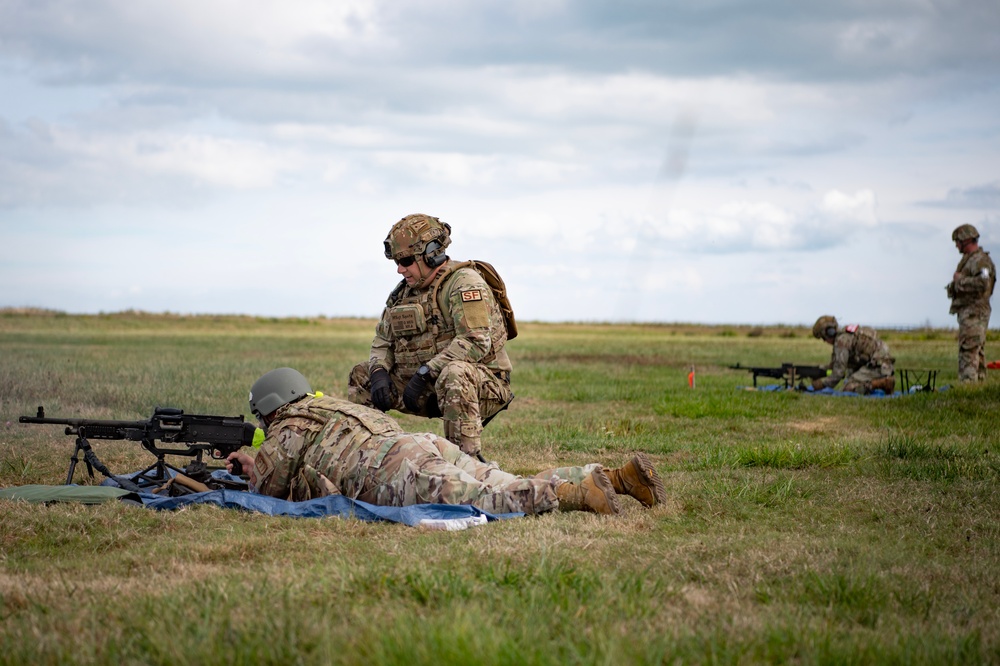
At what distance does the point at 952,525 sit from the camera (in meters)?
7.09

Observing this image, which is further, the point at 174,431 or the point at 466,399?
the point at 466,399

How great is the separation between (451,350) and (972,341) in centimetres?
1382

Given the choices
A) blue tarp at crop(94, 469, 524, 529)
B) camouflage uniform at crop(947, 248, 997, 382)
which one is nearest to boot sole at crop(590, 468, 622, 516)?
blue tarp at crop(94, 469, 524, 529)

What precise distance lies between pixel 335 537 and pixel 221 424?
6.74 ft

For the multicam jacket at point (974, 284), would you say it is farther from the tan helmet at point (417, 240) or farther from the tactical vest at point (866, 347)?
the tan helmet at point (417, 240)

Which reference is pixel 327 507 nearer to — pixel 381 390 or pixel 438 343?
pixel 381 390

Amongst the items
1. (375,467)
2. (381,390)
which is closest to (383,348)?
(381,390)

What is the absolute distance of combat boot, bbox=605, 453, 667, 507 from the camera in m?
7.22

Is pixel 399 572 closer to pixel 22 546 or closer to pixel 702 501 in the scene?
pixel 22 546

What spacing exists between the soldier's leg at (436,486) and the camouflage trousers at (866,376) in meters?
13.2

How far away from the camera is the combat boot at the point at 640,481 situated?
7223 mm

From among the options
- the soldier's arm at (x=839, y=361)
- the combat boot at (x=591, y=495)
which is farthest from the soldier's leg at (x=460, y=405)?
the soldier's arm at (x=839, y=361)

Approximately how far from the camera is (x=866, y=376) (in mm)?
18641

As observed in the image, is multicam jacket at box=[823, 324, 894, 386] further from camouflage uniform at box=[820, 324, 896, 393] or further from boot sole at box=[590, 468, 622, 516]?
boot sole at box=[590, 468, 622, 516]
